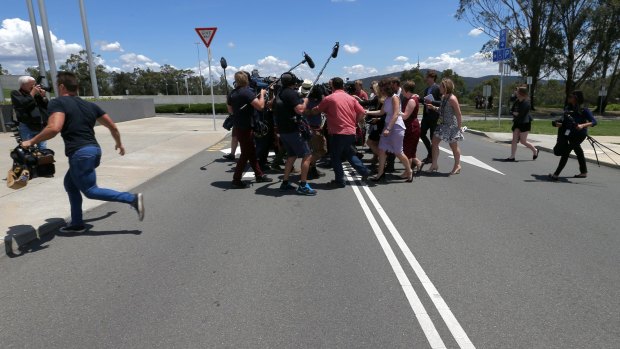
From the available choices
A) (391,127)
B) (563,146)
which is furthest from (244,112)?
(563,146)

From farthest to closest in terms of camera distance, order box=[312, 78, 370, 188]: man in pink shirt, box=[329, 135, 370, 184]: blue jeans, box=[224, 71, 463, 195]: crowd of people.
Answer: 1. box=[329, 135, 370, 184]: blue jeans
2. box=[312, 78, 370, 188]: man in pink shirt
3. box=[224, 71, 463, 195]: crowd of people

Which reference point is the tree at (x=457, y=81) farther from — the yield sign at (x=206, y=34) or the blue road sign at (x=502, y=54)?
the yield sign at (x=206, y=34)

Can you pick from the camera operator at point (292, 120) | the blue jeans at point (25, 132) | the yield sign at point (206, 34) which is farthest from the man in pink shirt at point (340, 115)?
the yield sign at point (206, 34)

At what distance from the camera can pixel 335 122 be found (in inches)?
267

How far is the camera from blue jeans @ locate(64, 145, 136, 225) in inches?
179

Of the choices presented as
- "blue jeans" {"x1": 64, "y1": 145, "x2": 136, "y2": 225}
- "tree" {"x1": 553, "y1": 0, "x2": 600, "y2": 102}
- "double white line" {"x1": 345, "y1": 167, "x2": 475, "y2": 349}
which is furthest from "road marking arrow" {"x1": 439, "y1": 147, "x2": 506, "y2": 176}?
"tree" {"x1": 553, "y1": 0, "x2": 600, "y2": 102}

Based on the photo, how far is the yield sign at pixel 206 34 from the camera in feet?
47.1

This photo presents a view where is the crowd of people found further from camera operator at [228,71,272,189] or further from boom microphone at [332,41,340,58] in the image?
boom microphone at [332,41,340,58]

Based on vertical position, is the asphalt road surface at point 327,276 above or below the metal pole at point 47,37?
below

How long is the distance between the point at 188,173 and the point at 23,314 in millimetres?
5664

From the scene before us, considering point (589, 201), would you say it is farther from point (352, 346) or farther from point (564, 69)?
point (564, 69)

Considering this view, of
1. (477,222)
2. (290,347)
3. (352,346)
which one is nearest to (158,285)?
(290,347)

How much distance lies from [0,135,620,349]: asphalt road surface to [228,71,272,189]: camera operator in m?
0.95

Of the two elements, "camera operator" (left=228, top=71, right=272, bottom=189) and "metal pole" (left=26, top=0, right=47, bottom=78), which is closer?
"camera operator" (left=228, top=71, right=272, bottom=189)
